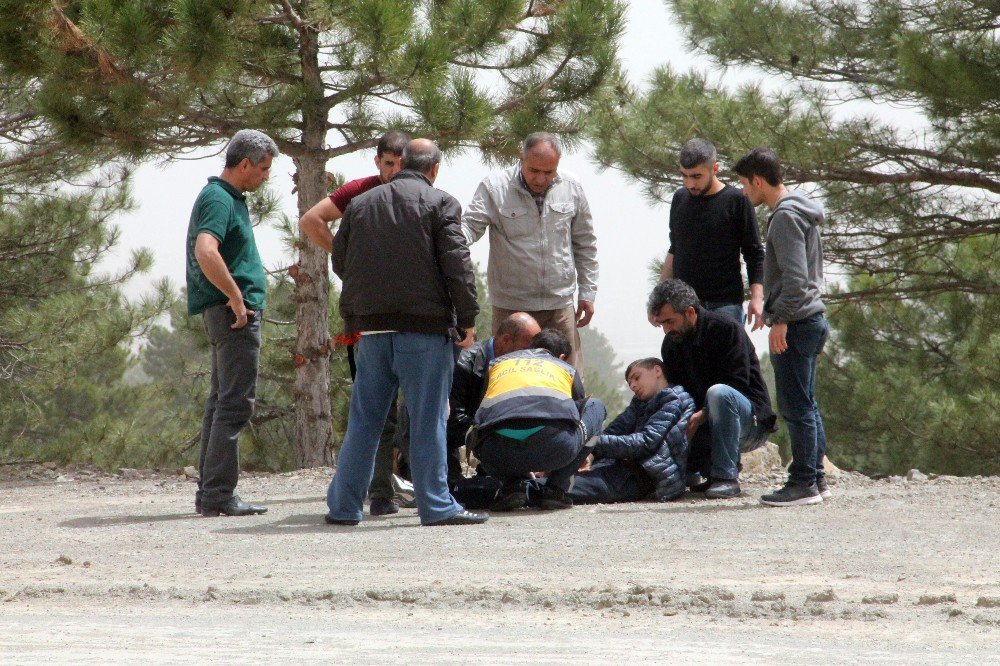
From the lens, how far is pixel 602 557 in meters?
4.16

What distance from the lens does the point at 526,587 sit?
141 inches

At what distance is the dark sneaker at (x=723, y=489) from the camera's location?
5691mm

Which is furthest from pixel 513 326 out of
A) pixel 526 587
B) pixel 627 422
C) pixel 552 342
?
pixel 526 587

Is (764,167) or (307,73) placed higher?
(307,73)

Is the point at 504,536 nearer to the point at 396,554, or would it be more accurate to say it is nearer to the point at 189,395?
the point at 396,554

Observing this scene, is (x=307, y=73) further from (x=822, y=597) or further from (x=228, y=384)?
(x=822, y=597)

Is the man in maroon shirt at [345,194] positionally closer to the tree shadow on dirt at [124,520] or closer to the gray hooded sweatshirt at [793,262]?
the tree shadow on dirt at [124,520]

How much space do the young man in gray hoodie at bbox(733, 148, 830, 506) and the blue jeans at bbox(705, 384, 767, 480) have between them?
9.9 inches

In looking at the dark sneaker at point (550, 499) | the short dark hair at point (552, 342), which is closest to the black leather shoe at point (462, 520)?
the dark sneaker at point (550, 499)

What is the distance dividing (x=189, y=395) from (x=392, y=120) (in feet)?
21.3

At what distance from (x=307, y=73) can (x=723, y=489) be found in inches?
228

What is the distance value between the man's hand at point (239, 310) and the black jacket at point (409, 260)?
2.15 feet

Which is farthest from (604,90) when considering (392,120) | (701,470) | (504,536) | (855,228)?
(504,536)

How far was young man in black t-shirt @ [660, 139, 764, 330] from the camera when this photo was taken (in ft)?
19.1
